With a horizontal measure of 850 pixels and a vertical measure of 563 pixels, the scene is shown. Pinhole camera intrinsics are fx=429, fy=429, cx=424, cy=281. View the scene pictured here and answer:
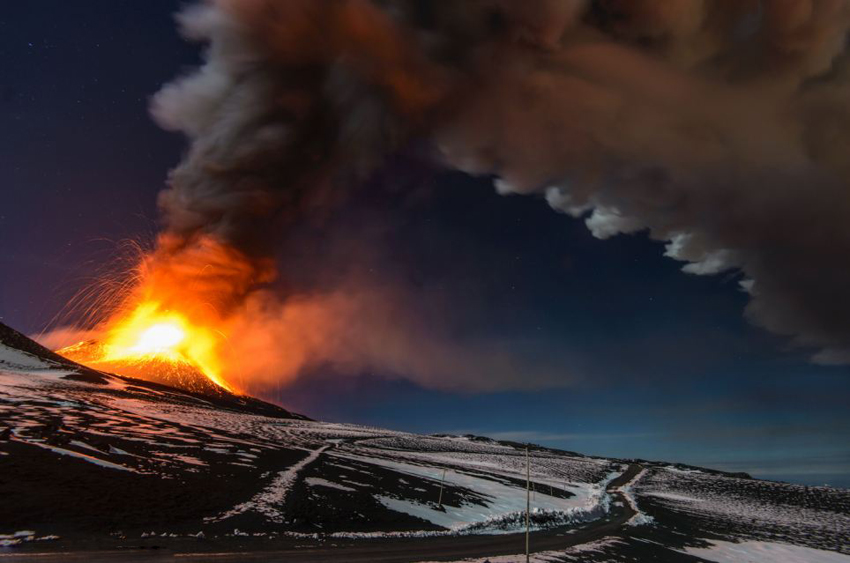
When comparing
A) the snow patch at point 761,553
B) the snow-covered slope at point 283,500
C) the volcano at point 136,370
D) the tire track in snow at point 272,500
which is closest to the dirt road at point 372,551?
the snow-covered slope at point 283,500

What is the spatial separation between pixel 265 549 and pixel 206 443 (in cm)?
2915

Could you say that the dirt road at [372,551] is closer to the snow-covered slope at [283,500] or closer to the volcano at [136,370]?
the snow-covered slope at [283,500]

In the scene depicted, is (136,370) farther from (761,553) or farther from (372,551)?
(761,553)

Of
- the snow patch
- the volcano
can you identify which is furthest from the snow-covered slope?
the volcano

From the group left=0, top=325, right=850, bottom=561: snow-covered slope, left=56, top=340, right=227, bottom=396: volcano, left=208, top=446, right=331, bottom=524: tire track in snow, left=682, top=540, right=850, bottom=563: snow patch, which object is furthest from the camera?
left=56, top=340, right=227, bottom=396: volcano

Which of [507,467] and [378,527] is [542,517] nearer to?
[378,527]

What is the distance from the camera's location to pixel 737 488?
7875 cm

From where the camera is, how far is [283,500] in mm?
29609

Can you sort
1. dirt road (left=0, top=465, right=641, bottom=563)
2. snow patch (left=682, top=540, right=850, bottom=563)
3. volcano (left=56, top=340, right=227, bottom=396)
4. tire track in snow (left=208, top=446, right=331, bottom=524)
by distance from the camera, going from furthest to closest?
volcano (left=56, top=340, right=227, bottom=396) < snow patch (left=682, top=540, right=850, bottom=563) < tire track in snow (left=208, top=446, right=331, bottom=524) < dirt road (left=0, top=465, right=641, bottom=563)

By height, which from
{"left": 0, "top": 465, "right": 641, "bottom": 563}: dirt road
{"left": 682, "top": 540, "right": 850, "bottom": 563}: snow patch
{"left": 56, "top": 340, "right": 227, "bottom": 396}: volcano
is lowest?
{"left": 0, "top": 465, "right": 641, "bottom": 563}: dirt road

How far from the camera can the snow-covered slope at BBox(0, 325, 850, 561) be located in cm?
2355

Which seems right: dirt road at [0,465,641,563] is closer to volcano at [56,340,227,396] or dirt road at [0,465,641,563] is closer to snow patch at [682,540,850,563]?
snow patch at [682,540,850,563]

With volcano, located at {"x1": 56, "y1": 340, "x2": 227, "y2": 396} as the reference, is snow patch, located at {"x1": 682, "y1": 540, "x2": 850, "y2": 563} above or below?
below

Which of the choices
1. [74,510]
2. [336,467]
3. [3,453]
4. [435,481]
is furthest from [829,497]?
[3,453]
